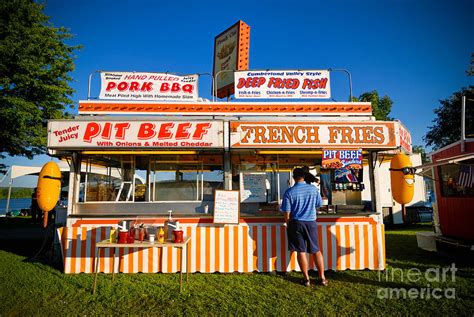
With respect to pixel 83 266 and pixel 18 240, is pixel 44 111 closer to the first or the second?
pixel 18 240

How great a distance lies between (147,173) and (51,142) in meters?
2.00

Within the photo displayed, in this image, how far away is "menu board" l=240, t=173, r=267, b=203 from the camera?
20.1 ft

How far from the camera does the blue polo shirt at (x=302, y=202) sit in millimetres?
4973

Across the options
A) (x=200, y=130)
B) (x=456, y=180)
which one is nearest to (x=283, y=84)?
(x=200, y=130)

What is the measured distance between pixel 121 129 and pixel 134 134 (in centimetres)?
29

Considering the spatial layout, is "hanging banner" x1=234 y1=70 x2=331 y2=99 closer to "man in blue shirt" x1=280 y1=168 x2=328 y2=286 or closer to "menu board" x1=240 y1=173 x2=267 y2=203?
"menu board" x1=240 y1=173 x2=267 y2=203

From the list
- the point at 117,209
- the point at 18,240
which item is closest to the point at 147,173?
the point at 117,209

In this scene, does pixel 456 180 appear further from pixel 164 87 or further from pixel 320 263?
pixel 164 87

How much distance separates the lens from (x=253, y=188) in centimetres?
618

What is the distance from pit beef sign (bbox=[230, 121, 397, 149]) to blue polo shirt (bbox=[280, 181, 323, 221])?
1047 millimetres

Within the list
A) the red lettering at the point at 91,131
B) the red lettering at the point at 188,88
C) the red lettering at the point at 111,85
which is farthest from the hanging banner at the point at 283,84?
the red lettering at the point at 91,131

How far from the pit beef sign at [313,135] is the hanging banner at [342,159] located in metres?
0.12

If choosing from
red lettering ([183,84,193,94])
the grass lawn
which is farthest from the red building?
red lettering ([183,84,193,94])

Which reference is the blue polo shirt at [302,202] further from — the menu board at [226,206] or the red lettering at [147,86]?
the red lettering at [147,86]
